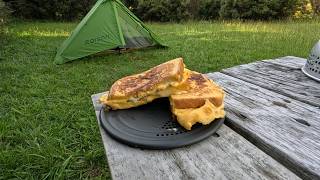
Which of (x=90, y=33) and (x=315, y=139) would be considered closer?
(x=315, y=139)

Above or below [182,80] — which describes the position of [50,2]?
below

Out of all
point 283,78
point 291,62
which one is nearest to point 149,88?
point 283,78

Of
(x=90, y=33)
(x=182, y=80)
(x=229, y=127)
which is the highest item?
(x=182, y=80)

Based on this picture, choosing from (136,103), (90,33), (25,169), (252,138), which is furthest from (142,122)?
(90,33)

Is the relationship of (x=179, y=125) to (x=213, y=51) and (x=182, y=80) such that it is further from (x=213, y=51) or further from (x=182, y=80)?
(x=213, y=51)

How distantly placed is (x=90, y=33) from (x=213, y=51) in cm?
199

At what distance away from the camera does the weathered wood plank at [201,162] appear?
2.19 feet

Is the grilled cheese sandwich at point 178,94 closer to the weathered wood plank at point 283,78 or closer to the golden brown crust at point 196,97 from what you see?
the golden brown crust at point 196,97

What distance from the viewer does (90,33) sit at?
4.88 meters

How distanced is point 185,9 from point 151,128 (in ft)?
36.1

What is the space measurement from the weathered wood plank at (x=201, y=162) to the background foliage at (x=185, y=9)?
32.7 feet

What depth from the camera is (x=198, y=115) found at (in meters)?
0.83

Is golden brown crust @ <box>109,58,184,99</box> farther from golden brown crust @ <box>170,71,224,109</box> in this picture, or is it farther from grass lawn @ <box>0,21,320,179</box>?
grass lawn @ <box>0,21,320,179</box>

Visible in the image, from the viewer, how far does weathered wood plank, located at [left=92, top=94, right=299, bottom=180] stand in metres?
0.67
